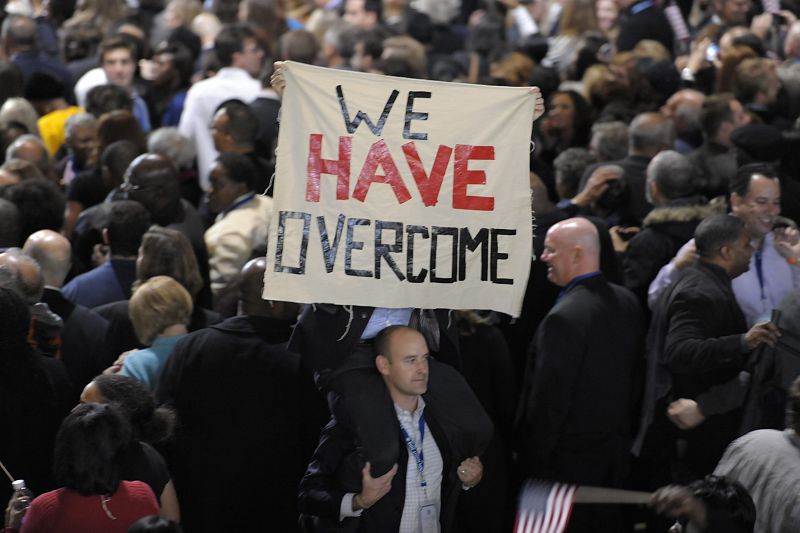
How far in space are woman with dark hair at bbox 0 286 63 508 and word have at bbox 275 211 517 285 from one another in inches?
44.8

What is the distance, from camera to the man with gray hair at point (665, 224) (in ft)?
27.3

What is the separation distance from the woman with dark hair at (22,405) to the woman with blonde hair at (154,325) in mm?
575

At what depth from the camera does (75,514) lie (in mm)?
5074

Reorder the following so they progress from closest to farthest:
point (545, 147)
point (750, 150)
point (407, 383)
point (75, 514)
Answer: point (75, 514)
point (407, 383)
point (750, 150)
point (545, 147)

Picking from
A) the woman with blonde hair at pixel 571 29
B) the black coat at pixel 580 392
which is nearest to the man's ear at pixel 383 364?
the black coat at pixel 580 392

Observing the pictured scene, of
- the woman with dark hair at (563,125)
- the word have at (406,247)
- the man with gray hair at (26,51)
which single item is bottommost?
the word have at (406,247)

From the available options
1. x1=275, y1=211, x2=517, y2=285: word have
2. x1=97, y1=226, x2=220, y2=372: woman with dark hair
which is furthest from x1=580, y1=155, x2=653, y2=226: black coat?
x1=275, y1=211, x2=517, y2=285: word have

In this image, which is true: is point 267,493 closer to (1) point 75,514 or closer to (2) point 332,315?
(2) point 332,315

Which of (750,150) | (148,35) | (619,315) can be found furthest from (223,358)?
(148,35)

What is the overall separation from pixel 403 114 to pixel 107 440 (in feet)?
6.40

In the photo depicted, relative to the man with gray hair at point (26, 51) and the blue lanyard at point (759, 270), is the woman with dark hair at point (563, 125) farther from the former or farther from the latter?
the man with gray hair at point (26, 51)

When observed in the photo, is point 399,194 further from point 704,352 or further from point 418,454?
point 704,352

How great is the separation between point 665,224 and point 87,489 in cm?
436

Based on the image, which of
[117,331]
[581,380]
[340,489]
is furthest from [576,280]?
[117,331]
